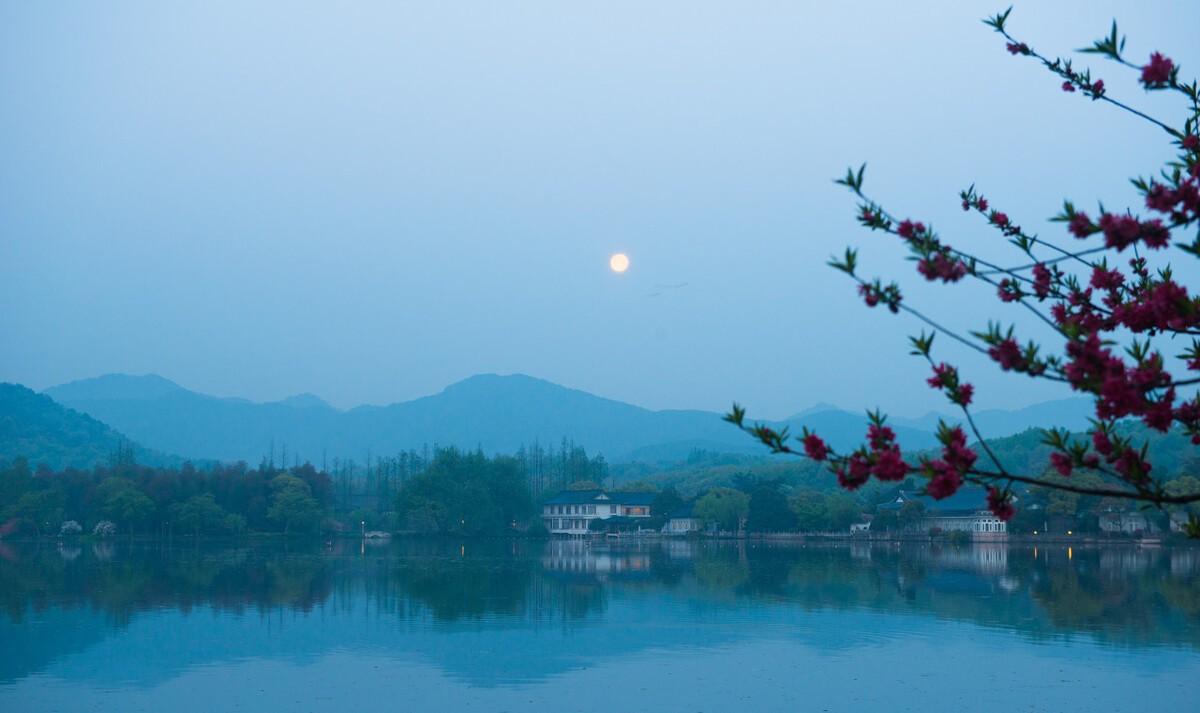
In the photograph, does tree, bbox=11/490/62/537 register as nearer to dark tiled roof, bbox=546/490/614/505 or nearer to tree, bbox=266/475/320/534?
tree, bbox=266/475/320/534

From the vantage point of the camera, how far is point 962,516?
206 ft

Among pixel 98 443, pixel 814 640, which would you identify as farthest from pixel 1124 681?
pixel 98 443

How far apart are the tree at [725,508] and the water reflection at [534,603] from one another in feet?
70.6

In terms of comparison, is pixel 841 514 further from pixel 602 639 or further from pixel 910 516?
pixel 602 639

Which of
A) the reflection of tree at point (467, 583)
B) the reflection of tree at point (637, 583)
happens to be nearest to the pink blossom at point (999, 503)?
the reflection of tree at point (637, 583)

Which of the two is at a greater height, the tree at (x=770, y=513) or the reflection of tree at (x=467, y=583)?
the tree at (x=770, y=513)

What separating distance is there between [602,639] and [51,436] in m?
133

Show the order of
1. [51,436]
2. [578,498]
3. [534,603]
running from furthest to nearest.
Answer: [51,436] < [578,498] < [534,603]

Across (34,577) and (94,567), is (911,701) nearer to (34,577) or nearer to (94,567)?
(34,577)

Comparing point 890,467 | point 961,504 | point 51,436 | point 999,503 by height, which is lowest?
point 961,504

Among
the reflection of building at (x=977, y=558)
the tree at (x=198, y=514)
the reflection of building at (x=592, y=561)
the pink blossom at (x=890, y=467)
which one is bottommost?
the reflection of building at (x=592, y=561)

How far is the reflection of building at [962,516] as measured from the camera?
6131 cm

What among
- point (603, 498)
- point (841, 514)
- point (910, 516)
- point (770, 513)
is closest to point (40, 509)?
point (603, 498)

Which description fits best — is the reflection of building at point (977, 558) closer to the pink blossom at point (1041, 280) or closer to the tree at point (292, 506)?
the pink blossom at point (1041, 280)
